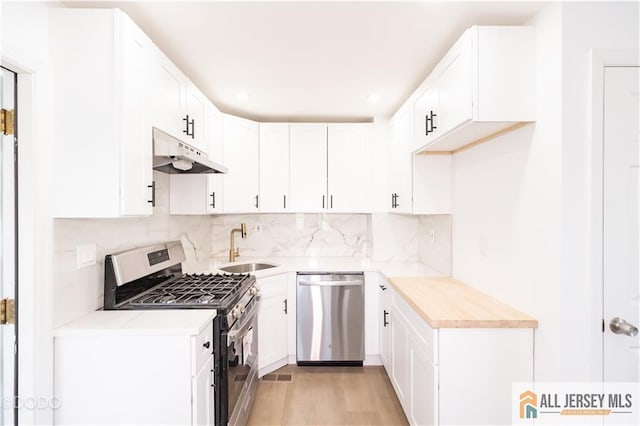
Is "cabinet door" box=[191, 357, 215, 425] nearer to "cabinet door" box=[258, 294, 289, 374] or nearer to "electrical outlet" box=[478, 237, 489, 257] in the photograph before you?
"cabinet door" box=[258, 294, 289, 374]

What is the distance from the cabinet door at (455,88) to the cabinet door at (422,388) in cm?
127

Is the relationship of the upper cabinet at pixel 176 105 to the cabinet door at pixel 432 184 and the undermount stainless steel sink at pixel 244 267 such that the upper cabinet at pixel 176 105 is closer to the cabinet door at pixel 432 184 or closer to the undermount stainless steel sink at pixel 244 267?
the undermount stainless steel sink at pixel 244 267

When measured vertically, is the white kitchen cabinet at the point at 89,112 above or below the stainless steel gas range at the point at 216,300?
above

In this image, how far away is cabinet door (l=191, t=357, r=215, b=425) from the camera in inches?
61.0

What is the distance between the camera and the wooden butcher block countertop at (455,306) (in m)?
1.68

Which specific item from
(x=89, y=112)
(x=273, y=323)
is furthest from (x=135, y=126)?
(x=273, y=323)

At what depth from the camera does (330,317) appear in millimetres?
3078

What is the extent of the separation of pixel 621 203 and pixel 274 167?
2.67m

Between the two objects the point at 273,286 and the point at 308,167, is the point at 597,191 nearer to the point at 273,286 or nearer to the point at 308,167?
the point at 273,286

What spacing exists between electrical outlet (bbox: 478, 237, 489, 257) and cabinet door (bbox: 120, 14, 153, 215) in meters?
2.00

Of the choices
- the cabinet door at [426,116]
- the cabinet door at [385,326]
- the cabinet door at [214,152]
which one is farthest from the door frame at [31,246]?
the cabinet door at [385,326]

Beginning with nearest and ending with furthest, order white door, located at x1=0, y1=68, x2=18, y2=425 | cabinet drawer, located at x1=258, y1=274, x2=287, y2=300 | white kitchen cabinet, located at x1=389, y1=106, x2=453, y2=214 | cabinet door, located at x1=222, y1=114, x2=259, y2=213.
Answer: white door, located at x1=0, y1=68, x2=18, y2=425
white kitchen cabinet, located at x1=389, y1=106, x2=453, y2=214
cabinet drawer, located at x1=258, y1=274, x2=287, y2=300
cabinet door, located at x1=222, y1=114, x2=259, y2=213

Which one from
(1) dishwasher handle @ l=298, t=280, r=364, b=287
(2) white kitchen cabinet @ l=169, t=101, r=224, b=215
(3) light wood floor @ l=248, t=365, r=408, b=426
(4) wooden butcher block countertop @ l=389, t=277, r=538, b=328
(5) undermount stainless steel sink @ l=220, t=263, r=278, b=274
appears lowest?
(3) light wood floor @ l=248, t=365, r=408, b=426

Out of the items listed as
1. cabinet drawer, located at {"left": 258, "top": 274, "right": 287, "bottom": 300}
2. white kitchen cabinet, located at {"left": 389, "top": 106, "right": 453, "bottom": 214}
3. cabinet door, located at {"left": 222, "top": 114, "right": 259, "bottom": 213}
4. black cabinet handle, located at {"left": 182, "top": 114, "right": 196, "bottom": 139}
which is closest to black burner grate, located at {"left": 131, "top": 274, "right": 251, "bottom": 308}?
cabinet drawer, located at {"left": 258, "top": 274, "right": 287, "bottom": 300}
